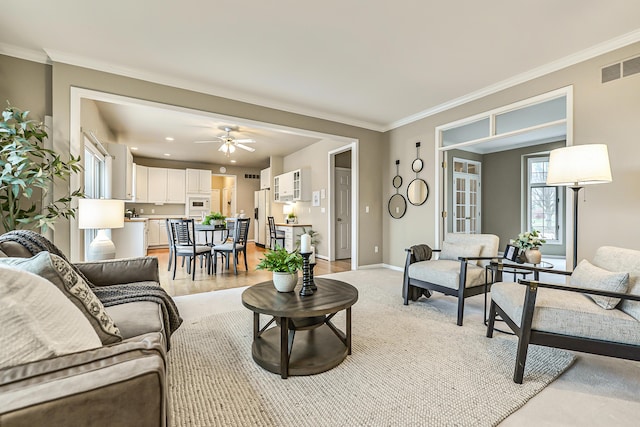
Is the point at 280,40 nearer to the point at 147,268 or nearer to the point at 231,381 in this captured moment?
the point at 147,268

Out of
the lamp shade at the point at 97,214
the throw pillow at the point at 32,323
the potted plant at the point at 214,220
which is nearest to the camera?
the throw pillow at the point at 32,323

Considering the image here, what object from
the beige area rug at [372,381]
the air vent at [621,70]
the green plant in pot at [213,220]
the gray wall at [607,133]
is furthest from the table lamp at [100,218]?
the air vent at [621,70]

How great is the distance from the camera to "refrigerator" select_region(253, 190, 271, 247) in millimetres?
8656

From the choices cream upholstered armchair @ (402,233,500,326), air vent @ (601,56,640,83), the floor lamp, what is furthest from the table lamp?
air vent @ (601,56,640,83)

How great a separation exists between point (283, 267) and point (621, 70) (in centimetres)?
374

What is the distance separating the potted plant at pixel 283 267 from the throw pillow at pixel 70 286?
98 cm

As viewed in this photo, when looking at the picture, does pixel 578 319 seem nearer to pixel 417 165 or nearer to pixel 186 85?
pixel 417 165

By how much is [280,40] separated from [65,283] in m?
2.61

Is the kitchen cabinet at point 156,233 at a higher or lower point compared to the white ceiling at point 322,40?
lower

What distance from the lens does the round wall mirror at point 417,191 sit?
4785 mm

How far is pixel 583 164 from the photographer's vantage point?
91.9 inches

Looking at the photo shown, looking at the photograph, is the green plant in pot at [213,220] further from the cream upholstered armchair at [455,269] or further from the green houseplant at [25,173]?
the cream upholstered armchair at [455,269]

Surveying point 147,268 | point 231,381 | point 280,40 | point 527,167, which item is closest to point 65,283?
Answer: point 231,381

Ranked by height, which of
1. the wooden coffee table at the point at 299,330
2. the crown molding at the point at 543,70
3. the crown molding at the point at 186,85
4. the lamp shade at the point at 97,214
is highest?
the crown molding at the point at 543,70
